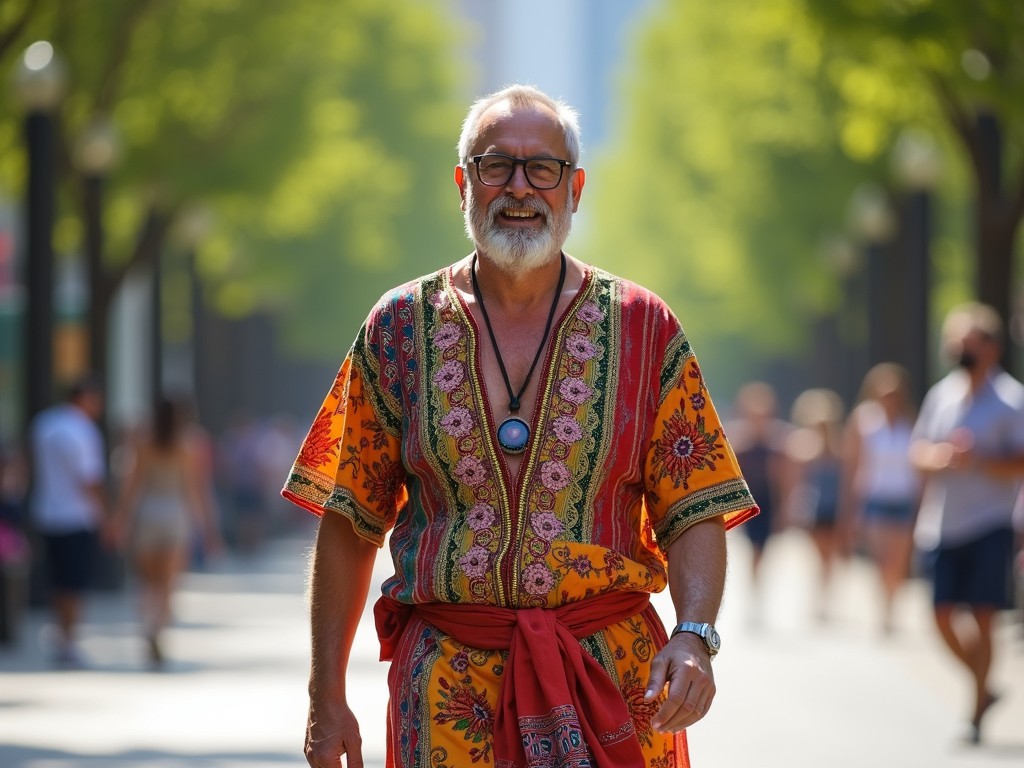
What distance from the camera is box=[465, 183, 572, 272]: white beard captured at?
4.98m

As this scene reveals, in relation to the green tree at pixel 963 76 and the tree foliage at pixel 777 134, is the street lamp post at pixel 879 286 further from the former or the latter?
the green tree at pixel 963 76

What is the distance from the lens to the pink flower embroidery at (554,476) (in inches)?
194

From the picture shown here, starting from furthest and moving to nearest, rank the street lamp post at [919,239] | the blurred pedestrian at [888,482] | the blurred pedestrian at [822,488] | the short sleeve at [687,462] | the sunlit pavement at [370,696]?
the street lamp post at [919,239] < the blurred pedestrian at [822,488] < the blurred pedestrian at [888,482] < the sunlit pavement at [370,696] < the short sleeve at [687,462]

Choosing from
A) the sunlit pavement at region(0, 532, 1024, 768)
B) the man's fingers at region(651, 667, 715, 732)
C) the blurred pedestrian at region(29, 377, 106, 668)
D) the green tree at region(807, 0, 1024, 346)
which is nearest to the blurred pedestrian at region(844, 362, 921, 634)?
the sunlit pavement at region(0, 532, 1024, 768)

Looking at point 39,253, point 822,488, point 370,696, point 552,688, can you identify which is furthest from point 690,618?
point 822,488

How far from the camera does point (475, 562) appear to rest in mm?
4855

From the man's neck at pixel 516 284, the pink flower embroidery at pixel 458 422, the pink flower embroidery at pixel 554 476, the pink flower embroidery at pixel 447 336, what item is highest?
the man's neck at pixel 516 284

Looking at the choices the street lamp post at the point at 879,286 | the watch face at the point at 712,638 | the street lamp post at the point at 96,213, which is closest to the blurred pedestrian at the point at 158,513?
the street lamp post at the point at 96,213

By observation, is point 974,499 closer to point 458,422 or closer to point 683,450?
point 683,450

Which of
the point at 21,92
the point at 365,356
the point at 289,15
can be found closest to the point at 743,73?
the point at 289,15

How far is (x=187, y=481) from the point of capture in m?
16.4

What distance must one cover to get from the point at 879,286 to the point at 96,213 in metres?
12.8

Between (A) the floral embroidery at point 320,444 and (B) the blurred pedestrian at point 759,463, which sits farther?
(B) the blurred pedestrian at point 759,463

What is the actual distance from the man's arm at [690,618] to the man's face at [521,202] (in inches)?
25.7
